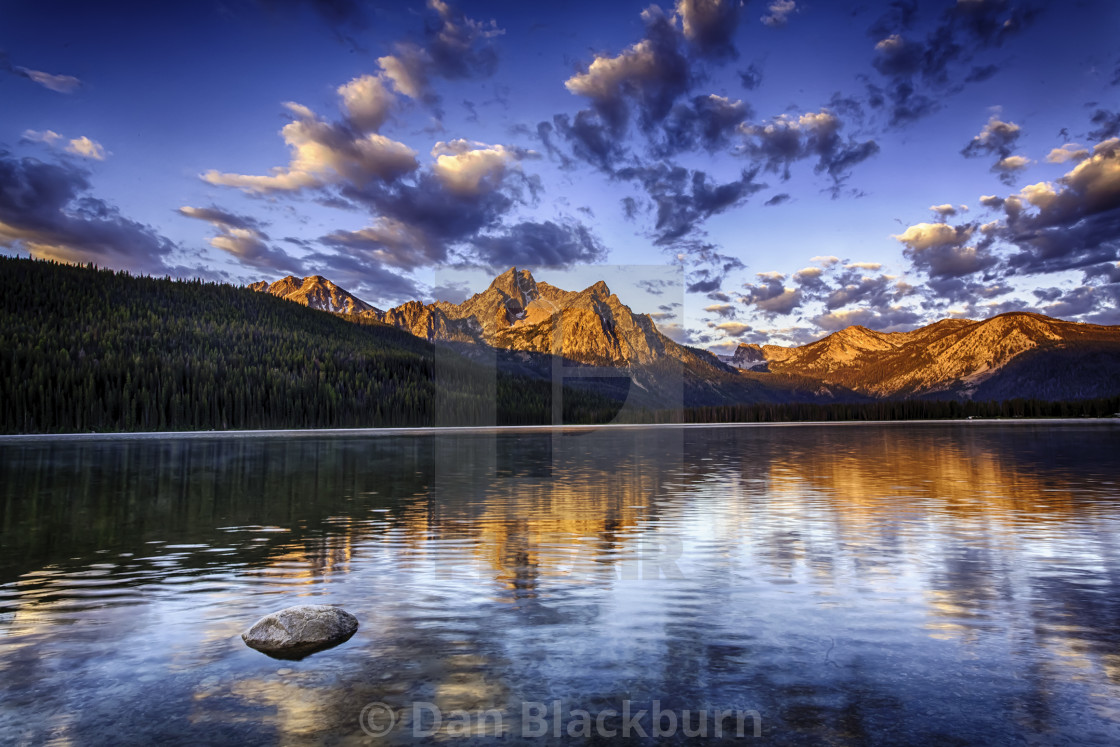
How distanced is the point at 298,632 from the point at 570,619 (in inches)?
243

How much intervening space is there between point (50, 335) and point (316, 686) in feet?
761

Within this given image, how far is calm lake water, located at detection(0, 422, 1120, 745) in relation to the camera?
1147cm

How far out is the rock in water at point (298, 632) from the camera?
579 inches

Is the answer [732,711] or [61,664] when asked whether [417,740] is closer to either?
[732,711]

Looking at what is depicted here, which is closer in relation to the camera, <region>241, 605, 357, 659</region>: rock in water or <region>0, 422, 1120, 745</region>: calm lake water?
<region>0, 422, 1120, 745</region>: calm lake water

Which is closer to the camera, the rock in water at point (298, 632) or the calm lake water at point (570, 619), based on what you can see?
the calm lake water at point (570, 619)

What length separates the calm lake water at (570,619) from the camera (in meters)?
11.5

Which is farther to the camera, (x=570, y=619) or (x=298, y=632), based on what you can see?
(x=570, y=619)

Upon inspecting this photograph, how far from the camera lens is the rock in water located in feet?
48.2

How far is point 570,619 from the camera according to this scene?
664 inches

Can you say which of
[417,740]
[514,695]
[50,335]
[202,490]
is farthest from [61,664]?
[50,335]

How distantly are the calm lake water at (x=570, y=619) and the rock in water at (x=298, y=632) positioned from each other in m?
0.31

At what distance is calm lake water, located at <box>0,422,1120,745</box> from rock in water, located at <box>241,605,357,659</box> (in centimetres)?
31

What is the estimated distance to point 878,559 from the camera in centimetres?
2356
